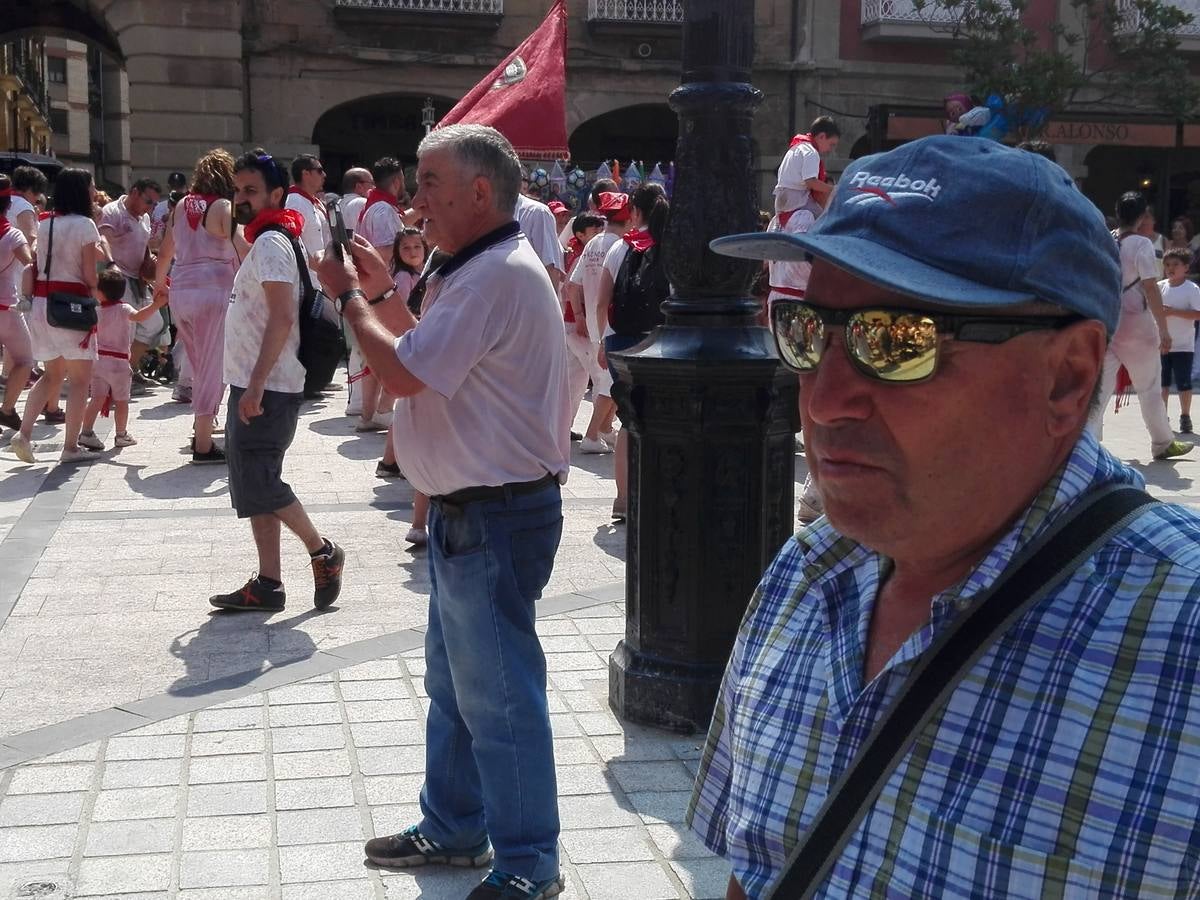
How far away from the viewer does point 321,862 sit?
3.85 m

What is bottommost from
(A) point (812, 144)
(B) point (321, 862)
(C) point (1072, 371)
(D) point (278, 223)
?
(B) point (321, 862)

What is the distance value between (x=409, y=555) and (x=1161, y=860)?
6291 millimetres

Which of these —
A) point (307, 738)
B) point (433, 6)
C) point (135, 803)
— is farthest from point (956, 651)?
point (433, 6)

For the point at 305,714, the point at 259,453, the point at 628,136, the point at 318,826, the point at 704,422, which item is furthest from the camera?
the point at 628,136

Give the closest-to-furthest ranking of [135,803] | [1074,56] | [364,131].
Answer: [135,803], [1074,56], [364,131]

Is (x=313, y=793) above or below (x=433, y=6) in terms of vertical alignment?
below

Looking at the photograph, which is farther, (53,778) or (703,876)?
(53,778)

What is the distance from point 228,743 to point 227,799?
0.47 m

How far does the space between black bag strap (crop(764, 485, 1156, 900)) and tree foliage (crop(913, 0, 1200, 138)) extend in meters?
23.0

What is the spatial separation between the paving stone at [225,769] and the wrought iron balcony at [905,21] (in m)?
22.9

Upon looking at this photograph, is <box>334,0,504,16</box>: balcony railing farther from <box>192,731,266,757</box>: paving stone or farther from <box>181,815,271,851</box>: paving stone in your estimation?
<box>181,815,271,851</box>: paving stone

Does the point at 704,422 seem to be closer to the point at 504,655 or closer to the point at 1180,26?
the point at 504,655

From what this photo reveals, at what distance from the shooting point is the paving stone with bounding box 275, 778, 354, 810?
13.9 ft

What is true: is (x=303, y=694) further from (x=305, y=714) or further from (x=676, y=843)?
(x=676, y=843)
